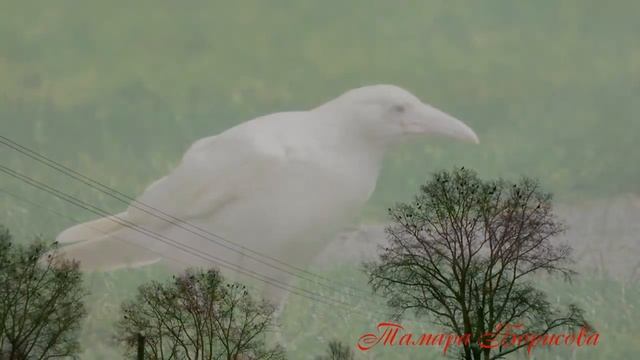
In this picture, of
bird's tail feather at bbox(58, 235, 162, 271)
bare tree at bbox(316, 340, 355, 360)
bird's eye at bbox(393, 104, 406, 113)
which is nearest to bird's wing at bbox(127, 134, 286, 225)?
bird's tail feather at bbox(58, 235, 162, 271)

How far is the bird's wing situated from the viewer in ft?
33.9

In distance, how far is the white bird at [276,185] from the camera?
A: 10.4 meters

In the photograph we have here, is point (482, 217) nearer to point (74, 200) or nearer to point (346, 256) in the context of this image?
point (346, 256)

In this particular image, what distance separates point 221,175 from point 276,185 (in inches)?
24.9

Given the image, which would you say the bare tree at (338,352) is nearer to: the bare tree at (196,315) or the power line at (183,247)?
the power line at (183,247)

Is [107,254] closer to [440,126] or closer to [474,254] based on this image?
[440,126]

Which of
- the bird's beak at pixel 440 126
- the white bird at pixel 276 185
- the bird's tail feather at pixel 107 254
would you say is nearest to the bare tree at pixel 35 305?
the bird's tail feather at pixel 107 254

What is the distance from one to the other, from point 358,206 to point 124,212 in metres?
2.92

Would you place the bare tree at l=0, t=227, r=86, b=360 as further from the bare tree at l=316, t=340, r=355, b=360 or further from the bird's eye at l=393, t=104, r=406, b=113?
the bird's eye at l=393, t=104, r=406, b=113

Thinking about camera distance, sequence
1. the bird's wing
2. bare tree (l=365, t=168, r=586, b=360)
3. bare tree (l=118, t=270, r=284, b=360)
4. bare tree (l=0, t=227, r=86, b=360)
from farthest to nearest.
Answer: the bird's wing < bare tree (l=118, t=270, r=284, b=360) < bare tree (l=0, t=227, r=86, b=360) < bare tree (l=365, t=168, r=586, b=360)

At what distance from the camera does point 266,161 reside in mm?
10320

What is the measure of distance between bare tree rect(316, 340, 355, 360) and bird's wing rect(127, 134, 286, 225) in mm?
2345

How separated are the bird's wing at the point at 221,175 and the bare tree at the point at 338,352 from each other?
2345 millimetres

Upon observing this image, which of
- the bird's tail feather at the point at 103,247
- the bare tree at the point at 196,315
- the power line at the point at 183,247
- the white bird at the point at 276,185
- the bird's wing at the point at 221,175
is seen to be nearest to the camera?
the bare tree at the point at 196,315
